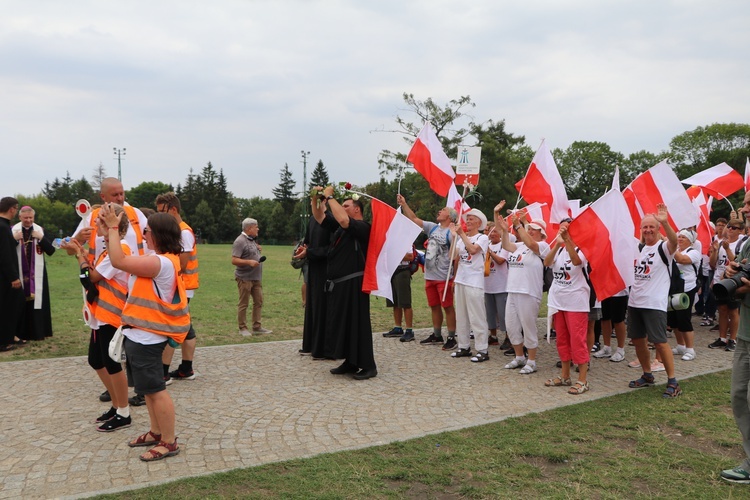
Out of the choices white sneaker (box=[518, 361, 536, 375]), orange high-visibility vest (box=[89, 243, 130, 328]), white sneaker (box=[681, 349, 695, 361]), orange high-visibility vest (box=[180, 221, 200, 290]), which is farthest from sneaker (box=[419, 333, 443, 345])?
orange high-visibility vest (box=[89, 243, 130, 328])

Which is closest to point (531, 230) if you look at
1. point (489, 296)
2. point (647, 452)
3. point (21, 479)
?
point (489, 296)

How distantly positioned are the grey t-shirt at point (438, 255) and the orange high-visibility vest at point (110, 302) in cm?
534

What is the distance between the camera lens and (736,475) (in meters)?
4.21

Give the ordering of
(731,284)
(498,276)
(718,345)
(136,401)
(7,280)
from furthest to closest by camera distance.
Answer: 1. (718,345)
2. (498,276)
3. (7,280)
4. (136,401)
5. (731,284)

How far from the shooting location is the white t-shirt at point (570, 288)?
6727 mm

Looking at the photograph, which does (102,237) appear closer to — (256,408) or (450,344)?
(256,408)

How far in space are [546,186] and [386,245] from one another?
9.86 feet

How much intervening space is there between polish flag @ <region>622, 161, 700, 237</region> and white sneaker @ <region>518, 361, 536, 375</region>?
2.48m

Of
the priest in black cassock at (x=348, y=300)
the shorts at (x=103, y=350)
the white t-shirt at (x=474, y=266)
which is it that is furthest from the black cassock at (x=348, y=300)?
the shorts at (x=103, y=350)

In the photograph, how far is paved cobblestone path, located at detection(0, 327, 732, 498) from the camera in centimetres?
441

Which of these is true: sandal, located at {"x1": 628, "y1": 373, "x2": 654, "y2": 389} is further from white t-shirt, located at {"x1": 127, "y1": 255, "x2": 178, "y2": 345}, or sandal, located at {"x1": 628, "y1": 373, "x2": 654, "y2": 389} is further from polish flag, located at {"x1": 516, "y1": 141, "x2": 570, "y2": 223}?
white t-shirt, located at {"x1": 127, "y1": 255, "x2": 178, "y2": 345}

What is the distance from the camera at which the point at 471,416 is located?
18.7 ft

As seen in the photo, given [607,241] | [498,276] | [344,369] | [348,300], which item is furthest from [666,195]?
[344,369]

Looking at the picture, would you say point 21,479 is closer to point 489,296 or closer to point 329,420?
point 329,420
